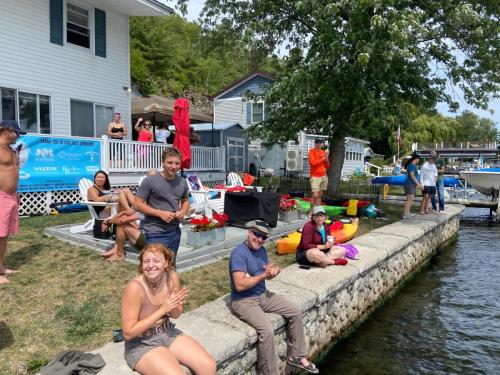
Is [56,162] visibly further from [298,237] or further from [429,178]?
[429,178]

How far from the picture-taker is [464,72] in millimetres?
12820

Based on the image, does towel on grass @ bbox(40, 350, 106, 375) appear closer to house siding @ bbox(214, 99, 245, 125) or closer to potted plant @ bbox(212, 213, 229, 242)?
potted plant @ bbox(212, 213, 229, 242)

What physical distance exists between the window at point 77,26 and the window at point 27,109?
2246mm

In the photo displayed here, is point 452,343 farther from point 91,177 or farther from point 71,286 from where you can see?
point 91,177

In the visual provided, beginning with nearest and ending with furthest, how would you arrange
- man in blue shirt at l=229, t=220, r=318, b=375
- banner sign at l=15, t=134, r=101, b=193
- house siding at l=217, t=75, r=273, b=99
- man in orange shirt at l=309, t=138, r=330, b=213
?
man in blue shirt at l=229, t=220, r=318, b=375, banner sign at l=15, t=134, r=101, b=193, man in orange shirt at l=309, t=138, r=330, b=213, house siding at l=217, t=75, r=273, b=99

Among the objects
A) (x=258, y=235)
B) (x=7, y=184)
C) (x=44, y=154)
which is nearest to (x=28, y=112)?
(x=44, y=154)

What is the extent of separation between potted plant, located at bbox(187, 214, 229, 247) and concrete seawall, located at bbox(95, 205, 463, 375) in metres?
1.54

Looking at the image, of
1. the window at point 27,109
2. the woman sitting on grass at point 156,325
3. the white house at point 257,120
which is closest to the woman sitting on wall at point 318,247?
the woman sitting on grass at point 156,325

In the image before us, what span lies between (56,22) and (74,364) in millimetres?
12170

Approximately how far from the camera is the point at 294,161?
24.0 meters

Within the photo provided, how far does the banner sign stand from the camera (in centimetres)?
955

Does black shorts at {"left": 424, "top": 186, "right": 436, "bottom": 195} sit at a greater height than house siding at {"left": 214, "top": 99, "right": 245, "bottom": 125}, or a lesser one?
lesser

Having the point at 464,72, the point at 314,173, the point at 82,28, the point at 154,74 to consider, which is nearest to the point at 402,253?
the point at 314,173

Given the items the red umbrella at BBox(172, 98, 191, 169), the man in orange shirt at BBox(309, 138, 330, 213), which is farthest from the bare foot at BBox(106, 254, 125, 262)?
the man in orange shirt at BBox(309, 138, 330, 213)
